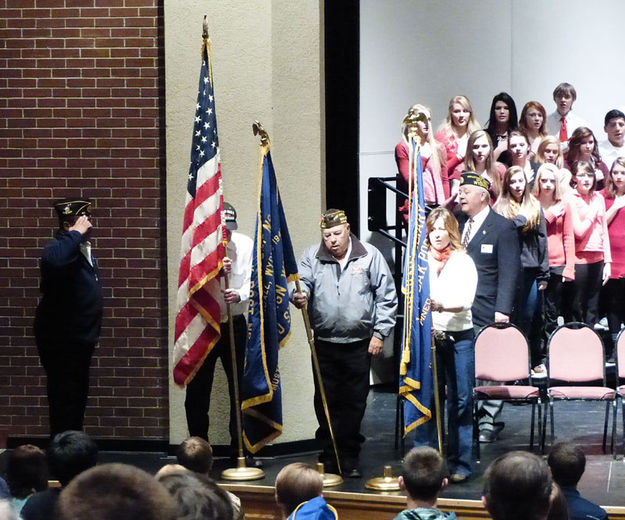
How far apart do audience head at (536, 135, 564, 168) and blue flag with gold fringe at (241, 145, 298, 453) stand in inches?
126

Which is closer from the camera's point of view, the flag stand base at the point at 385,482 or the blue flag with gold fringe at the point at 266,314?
the flag stand base at the point at 385,482

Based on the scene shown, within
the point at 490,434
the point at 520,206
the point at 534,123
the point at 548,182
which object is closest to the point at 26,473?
the point at 490,434

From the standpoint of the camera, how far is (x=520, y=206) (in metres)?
9.23

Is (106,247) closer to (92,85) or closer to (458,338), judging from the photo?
(92,85)

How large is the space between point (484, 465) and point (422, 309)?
3.94 feet

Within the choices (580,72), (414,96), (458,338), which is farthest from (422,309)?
(580,72)

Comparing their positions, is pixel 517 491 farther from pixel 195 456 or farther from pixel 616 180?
pixel 616 180

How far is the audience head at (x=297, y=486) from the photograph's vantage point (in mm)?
4699

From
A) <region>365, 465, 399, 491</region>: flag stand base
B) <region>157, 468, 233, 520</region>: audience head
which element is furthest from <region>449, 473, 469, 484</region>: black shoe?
<region>157, 468, 233, 520</region>: audience head

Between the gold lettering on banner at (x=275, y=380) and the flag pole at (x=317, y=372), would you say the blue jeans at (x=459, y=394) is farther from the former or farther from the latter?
the gold lettering on banner at (x=275, y=380)

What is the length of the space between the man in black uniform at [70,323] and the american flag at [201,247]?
1.98 feet

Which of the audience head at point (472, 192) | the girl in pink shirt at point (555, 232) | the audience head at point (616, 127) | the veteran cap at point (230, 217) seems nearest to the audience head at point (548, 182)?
the girl in pink shirt at point (555, 232)

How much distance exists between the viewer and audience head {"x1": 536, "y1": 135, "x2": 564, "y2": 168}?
10.1m

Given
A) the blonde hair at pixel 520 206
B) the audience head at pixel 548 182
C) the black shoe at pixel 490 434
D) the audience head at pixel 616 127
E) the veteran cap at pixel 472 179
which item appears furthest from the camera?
the audience head at pixel 616 127
